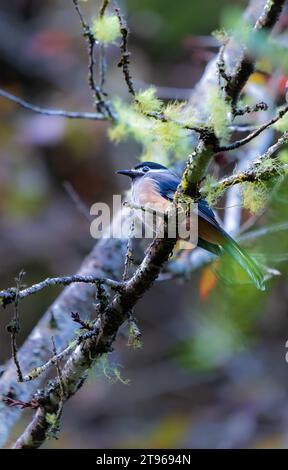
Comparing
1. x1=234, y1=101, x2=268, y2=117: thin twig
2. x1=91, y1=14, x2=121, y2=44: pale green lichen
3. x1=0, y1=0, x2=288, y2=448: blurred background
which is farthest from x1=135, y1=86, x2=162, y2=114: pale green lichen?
x1=0, y1=0, x2=288, y2=448: blurred background

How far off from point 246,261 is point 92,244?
4.29 meters

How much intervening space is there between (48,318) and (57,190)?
4062 millimetres

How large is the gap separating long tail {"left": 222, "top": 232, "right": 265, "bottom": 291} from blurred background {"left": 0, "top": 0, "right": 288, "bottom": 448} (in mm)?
3298

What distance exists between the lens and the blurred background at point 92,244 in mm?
6738

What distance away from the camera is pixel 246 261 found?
10.2ft


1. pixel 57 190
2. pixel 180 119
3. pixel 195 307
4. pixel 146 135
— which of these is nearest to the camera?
pixel 180 119

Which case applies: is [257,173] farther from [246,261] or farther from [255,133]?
[246,261]

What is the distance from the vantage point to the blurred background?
22.1ft

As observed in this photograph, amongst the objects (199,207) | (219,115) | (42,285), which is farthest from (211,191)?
(42,285)

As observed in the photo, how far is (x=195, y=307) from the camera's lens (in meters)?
6.95

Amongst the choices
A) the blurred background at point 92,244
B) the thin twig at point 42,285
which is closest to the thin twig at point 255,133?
the thin twig at point 42,285
